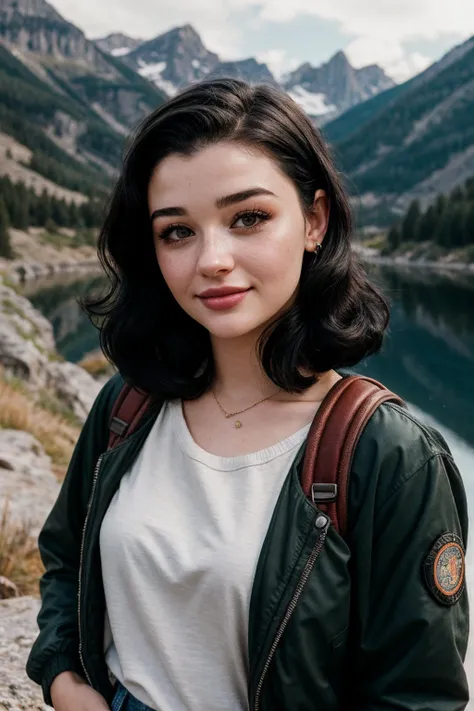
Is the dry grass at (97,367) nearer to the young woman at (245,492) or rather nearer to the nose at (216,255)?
the young woman at (245,492)

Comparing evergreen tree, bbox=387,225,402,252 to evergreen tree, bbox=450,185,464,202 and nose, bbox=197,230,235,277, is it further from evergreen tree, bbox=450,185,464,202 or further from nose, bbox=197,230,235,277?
nose, bbox=197,230,235,277

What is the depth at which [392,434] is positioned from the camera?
144 centimetres

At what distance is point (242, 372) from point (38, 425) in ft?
19.2

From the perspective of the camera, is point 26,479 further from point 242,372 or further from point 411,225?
point 411,225

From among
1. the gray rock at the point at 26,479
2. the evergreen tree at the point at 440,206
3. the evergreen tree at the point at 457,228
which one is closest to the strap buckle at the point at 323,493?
the gray rock at the point at 26,479

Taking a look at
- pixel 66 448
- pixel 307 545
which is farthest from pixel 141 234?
pixel 66 448

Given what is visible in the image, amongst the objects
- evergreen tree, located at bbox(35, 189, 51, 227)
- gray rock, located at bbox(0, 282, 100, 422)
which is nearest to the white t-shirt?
gray rock, located at bbox(0, 282, 100, 422)

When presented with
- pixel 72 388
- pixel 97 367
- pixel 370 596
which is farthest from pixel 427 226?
pixel 370 596

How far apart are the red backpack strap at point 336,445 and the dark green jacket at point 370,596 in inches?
0.8

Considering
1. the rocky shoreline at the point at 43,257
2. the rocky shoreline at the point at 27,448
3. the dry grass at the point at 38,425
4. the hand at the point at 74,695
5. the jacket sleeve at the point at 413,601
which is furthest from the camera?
the rocky shoreline at the point at 43,257

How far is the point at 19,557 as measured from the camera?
3.93 metres

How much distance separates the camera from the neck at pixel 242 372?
6.04ft

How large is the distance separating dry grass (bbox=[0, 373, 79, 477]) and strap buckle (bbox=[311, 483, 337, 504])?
17.3 feet

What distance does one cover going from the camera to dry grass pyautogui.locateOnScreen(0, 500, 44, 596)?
150 inches
